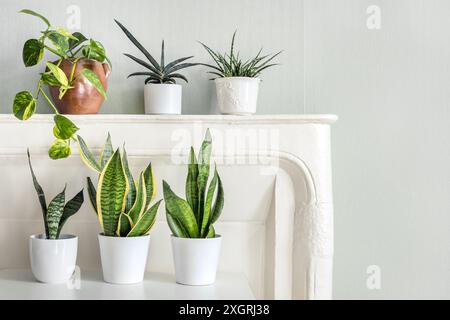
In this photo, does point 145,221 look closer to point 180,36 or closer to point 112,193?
point 112,193

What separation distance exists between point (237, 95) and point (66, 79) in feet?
1.51

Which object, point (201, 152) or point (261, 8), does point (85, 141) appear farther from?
point (261, 8)

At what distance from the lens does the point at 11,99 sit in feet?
5.36

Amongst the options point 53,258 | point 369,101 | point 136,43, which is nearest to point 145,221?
point 53,258

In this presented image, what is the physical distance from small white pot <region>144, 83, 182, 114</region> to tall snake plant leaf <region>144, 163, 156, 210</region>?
0.56ft

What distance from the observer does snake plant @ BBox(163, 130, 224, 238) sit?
1421mm

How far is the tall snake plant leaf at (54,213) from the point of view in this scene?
4.72 ft

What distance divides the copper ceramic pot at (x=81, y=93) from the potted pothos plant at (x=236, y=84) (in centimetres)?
32

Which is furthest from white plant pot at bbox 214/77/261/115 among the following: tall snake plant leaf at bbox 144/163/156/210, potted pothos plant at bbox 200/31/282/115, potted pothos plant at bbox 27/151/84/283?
potted pothos plant at bbox 27/151/84/283

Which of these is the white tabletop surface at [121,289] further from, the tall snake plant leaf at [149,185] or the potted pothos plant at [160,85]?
the potted pothos plant at [160,85]

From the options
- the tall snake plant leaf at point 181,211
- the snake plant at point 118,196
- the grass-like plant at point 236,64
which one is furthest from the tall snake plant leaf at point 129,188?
the grass-like plant at point 236,64

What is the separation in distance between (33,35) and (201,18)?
51 cm

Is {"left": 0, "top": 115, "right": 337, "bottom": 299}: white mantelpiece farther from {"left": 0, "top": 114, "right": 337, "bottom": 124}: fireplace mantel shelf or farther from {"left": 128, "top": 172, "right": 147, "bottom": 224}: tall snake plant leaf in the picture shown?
{"left": 128, "top": 172, "right": 147, "bottom": 224}: tall snake plant leaf

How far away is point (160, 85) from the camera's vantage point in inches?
60.5
